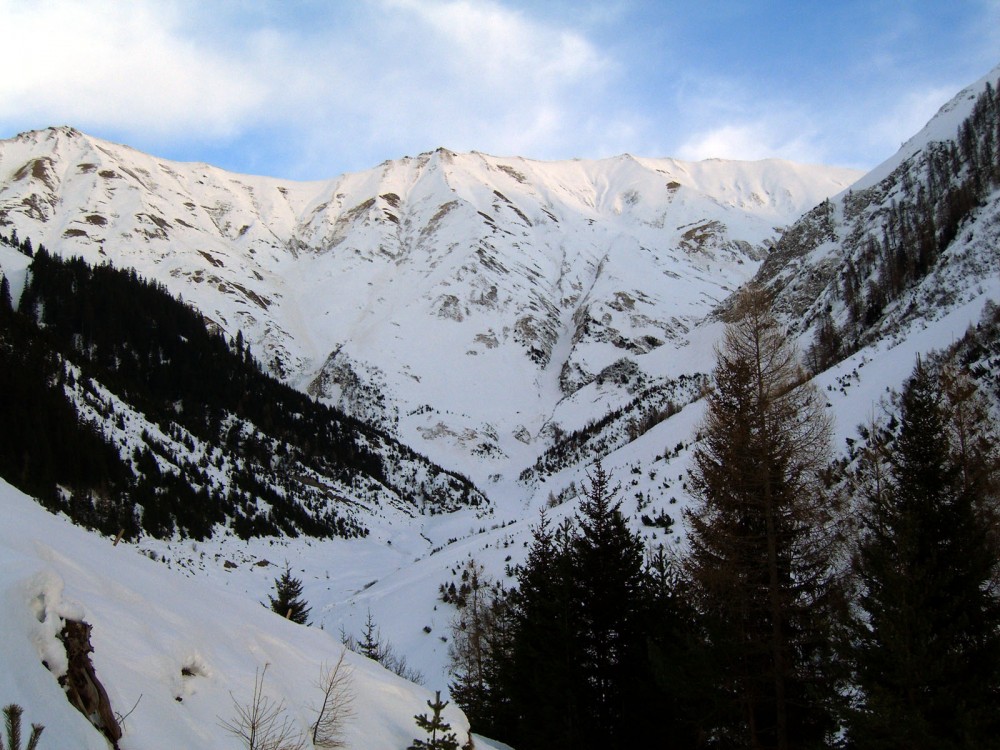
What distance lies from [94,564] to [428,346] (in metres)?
137

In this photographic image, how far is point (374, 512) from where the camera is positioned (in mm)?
78812

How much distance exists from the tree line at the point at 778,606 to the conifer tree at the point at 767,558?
0.12 ft

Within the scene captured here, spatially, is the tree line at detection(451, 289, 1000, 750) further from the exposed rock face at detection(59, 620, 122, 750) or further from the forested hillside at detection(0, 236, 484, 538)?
the forested hillside at detection(0, 236, 484, 538)

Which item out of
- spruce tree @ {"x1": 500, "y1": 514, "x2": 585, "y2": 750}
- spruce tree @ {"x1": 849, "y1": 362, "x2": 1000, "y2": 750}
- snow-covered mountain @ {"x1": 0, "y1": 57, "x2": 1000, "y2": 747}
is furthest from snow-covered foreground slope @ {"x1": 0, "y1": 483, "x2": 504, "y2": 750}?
spruce tree @ {"x1": 849, "y1": 362, "x2": 1000, "y2": 750}

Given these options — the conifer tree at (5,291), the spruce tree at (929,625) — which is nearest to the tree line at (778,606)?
the spruce tree at (929,625)

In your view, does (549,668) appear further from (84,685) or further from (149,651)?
(84,685)

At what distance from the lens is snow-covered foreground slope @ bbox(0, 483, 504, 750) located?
3.96 m

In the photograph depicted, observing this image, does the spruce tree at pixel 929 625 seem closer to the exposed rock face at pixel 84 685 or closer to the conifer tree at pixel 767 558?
the conifer tree at pixel 767 558

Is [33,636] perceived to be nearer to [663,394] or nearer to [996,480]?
[996,480]

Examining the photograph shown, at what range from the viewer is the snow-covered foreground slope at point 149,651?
3.96 meters

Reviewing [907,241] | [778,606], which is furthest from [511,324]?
[778,606]

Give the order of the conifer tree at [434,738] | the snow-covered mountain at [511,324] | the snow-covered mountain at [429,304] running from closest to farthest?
1. the conifer tree at [434,738]
2. the snow-covered mountain at [511,324]
3. the snow-covered mountain at [429,304]

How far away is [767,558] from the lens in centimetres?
1030

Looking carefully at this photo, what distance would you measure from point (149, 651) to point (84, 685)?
1.46 m
